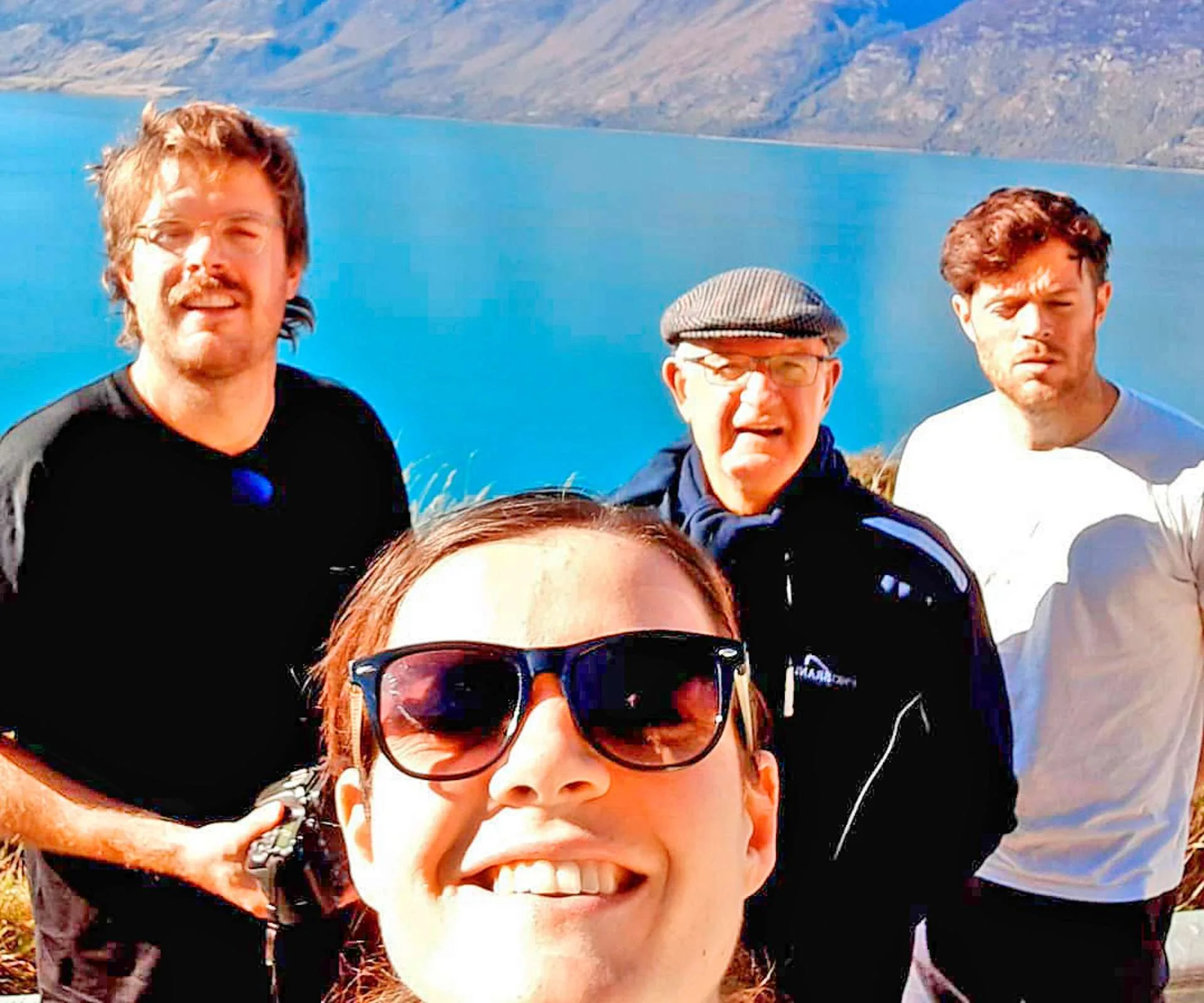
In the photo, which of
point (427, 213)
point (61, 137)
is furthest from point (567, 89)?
point (61, 137)

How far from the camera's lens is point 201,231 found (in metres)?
2.42

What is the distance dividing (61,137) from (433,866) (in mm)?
12543

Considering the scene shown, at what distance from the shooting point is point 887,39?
97750mm

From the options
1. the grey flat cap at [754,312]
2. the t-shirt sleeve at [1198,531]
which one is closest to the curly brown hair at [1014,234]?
the t-shirt sleeve at [1198,531]

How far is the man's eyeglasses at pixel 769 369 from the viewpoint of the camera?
2.33 m

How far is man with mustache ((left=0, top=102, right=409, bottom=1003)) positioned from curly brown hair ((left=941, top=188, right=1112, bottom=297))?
1.52m

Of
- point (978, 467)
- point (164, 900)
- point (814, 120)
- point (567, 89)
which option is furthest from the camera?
point (567, 89)

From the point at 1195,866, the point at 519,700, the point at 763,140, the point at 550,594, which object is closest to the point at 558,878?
the point at 519,700

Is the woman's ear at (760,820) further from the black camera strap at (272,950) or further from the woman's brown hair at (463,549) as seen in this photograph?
the black camera strap at (272,950)

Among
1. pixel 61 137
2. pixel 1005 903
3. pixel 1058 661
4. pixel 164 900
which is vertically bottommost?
pixel 1005 903

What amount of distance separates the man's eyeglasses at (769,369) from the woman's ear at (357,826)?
1135mm

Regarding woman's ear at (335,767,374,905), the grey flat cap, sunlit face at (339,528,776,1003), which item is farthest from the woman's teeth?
the grey flat cap

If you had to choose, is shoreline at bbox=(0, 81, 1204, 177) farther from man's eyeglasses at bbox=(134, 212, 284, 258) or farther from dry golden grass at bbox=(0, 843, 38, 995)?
man's eyeglasses at bbox=(134, 212, 284, 258)

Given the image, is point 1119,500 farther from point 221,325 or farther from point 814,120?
point 814,120
